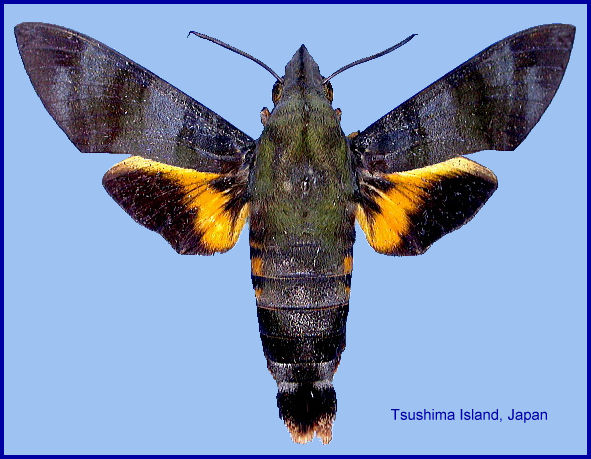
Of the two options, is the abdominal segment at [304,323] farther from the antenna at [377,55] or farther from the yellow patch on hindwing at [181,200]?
the antenna at [377,55]

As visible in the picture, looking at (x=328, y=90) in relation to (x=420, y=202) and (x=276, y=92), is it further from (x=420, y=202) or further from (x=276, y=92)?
(x=420, y=202)

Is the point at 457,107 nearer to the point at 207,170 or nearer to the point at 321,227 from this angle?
the point at 321,227

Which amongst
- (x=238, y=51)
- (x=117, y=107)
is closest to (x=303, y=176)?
(x=238, y=51)

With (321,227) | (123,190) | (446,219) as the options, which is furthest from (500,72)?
(123,190)

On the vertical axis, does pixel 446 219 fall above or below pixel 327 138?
below

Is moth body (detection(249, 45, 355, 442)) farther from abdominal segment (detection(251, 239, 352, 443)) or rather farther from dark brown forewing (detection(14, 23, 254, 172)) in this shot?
dark brown forewing (detection(14, 23, 254, 172))

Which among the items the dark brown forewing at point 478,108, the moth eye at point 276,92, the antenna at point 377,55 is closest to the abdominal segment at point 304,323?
the dark brown forewing at point 478,108

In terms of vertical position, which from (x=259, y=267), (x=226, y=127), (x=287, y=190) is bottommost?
(x=259, y=267)
